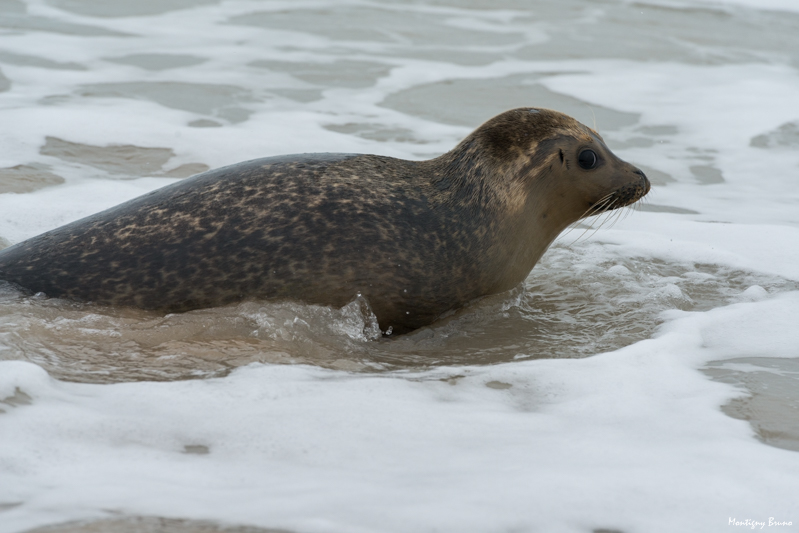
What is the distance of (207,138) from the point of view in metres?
7.27

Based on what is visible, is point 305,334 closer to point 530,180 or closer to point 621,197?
point 530,180

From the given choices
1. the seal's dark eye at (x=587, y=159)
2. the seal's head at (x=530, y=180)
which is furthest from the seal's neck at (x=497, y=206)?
the seal's dark eye at (x=587, y=159)

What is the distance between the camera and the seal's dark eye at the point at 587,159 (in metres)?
4.55

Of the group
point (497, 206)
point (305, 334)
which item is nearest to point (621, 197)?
point (497, 206)

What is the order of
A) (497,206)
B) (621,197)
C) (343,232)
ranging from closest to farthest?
(343,232), (497,206), (621,197)

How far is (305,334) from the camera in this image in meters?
3.79

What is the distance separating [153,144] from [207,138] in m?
0.44

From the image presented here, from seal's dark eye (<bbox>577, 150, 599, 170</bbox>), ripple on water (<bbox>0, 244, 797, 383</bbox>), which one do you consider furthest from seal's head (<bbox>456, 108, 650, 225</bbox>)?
ripple on water (<bbox>0, 244, 797, 383</bbox>)

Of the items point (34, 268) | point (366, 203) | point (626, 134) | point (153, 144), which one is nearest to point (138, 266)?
point (34, 268)

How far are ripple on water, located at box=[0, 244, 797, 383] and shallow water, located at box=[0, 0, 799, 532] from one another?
1cm

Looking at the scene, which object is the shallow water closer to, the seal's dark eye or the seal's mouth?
the seal's mouth

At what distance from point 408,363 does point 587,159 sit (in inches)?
62.0

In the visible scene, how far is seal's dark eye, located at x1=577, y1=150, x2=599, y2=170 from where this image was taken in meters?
4.55

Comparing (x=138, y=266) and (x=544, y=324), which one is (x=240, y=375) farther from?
(x=544, y=324)
